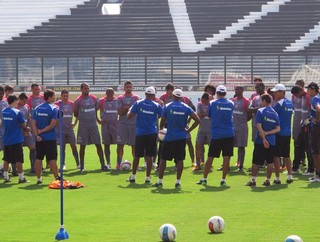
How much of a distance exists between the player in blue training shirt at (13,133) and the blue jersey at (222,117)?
12.4 ft

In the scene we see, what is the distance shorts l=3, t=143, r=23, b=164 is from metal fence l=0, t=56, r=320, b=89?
3166 centimetres

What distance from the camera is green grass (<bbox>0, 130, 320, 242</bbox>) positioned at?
11.1 m

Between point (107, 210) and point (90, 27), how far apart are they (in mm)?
40339

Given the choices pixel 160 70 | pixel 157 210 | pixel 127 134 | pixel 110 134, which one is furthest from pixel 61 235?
pixel 160 70

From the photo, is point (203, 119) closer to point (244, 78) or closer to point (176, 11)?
point (244, 78)

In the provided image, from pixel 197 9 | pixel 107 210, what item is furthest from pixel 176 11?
pixel 107 210

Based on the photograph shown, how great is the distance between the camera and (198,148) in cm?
1967

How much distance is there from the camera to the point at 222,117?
649 inches

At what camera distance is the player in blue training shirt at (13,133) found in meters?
17.2

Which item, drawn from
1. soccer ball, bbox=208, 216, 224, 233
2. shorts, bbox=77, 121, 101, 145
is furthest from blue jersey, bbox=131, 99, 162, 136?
soccer ball, bbox=208, 216, 224, 233

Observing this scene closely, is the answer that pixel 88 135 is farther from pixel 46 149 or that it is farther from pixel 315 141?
pixel 315 141

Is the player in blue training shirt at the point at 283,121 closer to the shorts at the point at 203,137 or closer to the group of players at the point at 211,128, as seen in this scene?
the group of players at the point at 211,128

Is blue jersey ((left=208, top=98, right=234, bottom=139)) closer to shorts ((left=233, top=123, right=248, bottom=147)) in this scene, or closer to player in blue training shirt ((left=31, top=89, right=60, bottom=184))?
shorts ((left=233, top=123, right=248, bottom=147))

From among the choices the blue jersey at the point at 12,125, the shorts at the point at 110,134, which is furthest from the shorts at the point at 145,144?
the shorts at the point at 110,134
